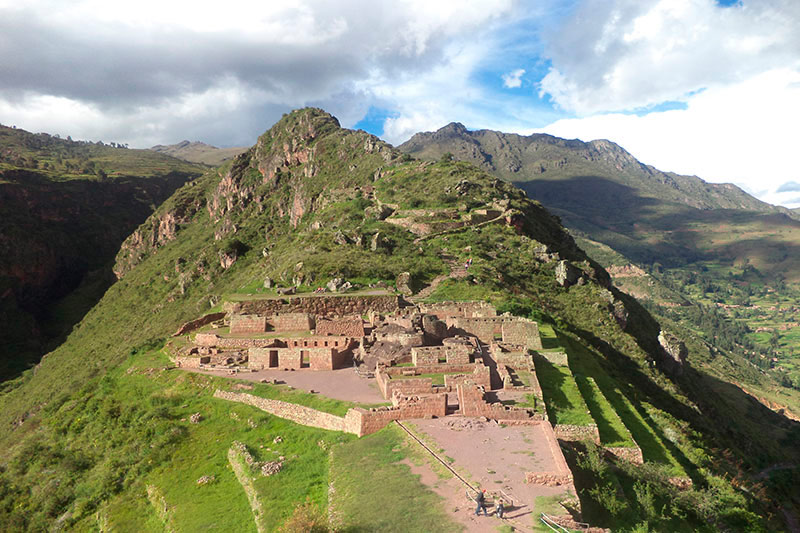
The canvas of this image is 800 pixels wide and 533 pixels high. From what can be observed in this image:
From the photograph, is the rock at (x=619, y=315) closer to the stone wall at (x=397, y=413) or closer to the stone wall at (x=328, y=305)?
the stone wall at (x=328, y=305)

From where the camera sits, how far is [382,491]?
11836 mm

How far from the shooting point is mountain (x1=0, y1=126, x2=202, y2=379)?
10625 cm

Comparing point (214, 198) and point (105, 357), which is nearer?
point (105, 357)

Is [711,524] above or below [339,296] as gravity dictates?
below

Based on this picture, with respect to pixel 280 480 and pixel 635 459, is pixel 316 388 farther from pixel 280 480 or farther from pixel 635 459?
pixel 635 459

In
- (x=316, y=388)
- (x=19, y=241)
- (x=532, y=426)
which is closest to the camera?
(x=532, y=426)

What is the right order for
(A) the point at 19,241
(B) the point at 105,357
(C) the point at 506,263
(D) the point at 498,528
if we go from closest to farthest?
(D) the point at 498,528, (C) the point at 506,263, (B) the point at 105,357, (A) the point at 19,241

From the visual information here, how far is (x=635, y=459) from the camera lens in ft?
53.1

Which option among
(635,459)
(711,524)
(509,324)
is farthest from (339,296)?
(711,524)

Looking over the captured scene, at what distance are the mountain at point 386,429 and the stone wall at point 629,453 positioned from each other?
0.46m

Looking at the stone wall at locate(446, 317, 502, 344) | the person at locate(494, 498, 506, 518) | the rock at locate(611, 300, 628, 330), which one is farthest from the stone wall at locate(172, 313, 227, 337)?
the rock at locate(611, 300, 628, 330)

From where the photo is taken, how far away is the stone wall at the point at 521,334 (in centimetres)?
2495

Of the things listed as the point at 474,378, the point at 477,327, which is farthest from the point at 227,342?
the point at 474,378

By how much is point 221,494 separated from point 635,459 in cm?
1370
